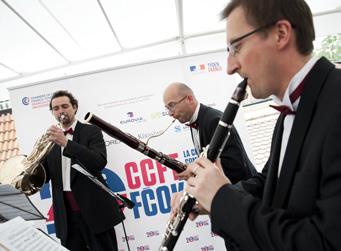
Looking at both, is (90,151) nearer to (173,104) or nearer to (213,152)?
(173,104)

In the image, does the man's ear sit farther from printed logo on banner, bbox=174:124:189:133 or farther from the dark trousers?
printed logo on banner, bbox=174:124:189:133

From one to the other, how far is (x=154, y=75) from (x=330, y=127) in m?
3.28

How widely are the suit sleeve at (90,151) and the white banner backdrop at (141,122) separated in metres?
0.66

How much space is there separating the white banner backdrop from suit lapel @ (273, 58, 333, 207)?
289 centimetres

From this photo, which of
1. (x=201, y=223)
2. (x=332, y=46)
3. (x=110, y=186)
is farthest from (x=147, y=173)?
(x=332, y=46)

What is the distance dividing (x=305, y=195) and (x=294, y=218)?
8 cm

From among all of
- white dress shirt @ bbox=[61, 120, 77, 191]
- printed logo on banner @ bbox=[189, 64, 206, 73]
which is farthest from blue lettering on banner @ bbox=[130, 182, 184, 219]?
printed logo on banner @ bbox=[189, 64, 206, 73]

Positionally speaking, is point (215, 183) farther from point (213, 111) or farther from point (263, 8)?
point (213, 111)

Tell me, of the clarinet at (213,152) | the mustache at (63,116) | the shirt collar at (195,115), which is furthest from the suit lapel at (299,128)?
the mustache at (63,116)

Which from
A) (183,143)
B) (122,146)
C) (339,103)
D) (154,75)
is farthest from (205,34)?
(339,103)

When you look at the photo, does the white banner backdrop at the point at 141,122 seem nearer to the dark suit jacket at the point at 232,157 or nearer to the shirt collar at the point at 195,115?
the shirt collar at the point at 195,115

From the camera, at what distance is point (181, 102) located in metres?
3.18

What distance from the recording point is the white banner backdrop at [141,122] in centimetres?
389

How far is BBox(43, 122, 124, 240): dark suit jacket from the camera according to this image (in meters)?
2.95
